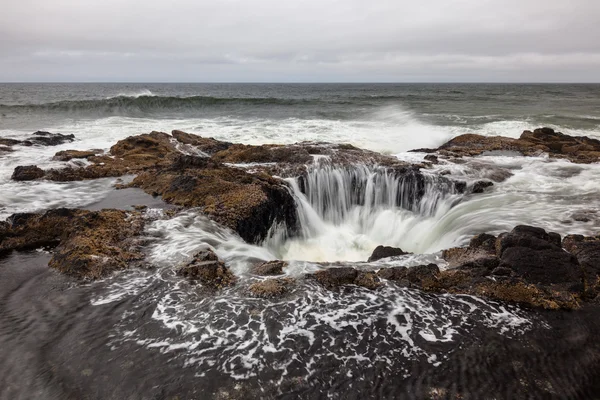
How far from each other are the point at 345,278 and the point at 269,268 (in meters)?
1.46

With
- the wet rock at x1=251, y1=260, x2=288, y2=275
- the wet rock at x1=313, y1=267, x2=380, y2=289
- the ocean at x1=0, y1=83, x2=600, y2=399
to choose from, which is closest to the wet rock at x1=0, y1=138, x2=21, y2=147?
the ocean at x1=0, y1=83, x2=600, y2=399

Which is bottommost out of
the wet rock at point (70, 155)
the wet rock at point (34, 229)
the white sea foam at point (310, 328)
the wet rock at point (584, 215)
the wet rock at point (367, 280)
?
the white sea foam at point (310, 328)

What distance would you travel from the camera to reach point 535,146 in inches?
719

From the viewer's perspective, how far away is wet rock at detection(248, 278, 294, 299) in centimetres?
614

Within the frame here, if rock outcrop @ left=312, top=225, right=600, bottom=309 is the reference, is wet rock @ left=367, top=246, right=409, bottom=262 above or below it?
below

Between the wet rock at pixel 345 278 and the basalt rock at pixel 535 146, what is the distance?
11.4 metres

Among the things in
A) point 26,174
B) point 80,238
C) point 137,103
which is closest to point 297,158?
point 80,238

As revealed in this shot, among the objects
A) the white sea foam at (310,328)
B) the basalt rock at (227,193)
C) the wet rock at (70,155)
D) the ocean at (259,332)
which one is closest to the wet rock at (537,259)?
the ocean at (259,332)

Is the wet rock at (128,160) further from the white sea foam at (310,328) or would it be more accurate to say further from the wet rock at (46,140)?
the white sea foam at (310,328)

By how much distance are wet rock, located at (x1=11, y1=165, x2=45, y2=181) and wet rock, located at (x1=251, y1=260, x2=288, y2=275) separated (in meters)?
9.86

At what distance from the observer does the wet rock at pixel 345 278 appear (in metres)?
6.49

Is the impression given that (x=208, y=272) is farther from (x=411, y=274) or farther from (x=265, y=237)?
(x=411, y=274)

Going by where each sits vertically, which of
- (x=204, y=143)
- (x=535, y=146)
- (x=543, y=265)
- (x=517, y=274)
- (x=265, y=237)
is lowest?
(x=265, y=237)

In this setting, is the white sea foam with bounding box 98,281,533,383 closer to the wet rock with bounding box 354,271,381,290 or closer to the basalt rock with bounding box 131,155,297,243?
the wet rock with bounding box 354,271,381,290
